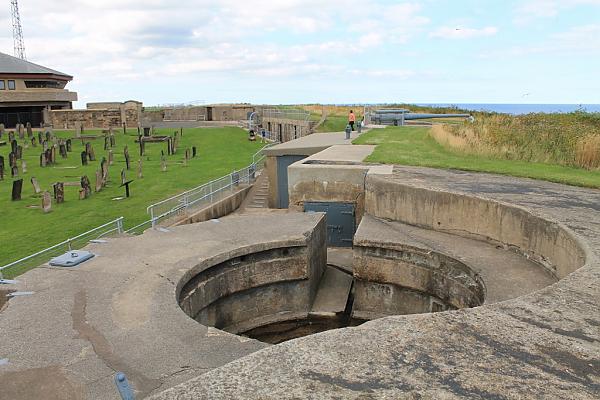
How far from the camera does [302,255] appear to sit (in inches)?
488

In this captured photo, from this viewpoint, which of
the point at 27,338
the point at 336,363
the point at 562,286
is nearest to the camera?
the point at 336,363

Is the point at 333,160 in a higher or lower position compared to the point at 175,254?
higher

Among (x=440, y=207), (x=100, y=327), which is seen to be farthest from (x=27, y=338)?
(x=440, y=207)

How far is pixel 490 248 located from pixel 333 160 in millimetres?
6952

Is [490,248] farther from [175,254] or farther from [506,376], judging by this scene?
[506,376]

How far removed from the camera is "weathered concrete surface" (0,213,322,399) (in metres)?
6.05

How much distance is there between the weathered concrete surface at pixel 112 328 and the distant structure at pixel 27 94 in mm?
43921

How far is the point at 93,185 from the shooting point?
23297mm

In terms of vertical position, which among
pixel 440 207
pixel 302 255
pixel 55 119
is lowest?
pixel 302 255

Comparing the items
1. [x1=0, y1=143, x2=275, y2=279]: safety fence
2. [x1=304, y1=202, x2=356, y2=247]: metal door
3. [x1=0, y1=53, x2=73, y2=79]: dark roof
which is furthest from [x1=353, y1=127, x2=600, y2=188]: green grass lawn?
[x1=0, y1=53, x2=73, y2=79]: dark roof

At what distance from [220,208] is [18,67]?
43.7m

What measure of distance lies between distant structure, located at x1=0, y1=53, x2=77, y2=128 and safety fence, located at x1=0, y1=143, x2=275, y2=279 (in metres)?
33.9

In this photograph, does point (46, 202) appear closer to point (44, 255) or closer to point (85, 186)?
point (85, 186)

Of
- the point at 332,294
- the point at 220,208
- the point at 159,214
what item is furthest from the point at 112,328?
the point at 220,208
